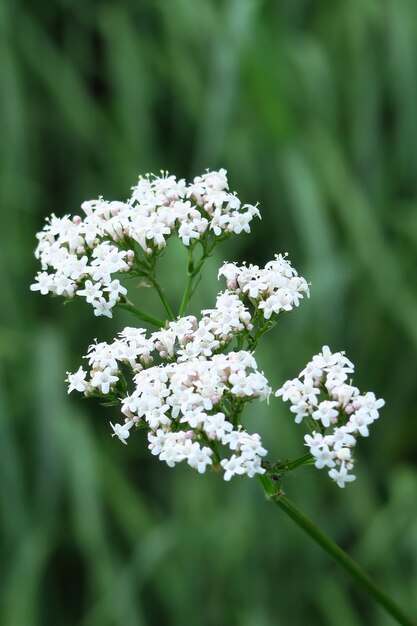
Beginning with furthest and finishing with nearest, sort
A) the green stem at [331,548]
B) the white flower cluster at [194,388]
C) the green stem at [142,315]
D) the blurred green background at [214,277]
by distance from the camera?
the blurred green background at [214,277] < the green stem at [142,315] < the green stem at [331,548] < the white flower cluster at [194,388]

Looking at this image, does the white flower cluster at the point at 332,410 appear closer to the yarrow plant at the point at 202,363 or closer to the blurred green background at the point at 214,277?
the yarrow plant at the point at 202,363

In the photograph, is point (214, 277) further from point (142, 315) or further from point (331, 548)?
point (331, 548)

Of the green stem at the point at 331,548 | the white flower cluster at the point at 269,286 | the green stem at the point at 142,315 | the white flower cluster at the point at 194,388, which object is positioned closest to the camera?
the white flower cluster at the point at 194,388

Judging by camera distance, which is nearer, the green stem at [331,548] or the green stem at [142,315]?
the green stem at [331,548]

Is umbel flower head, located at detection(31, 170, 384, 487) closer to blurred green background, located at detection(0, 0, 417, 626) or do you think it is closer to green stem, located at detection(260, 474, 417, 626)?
green stem, located at detection(260, 474, 417, 626)

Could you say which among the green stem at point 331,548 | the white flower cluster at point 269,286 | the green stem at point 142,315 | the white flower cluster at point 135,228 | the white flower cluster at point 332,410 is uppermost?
the white flower cluster at point 135,228

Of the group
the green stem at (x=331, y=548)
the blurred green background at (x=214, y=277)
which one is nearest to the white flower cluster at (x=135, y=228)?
the green stem at (x=331, y=548)
